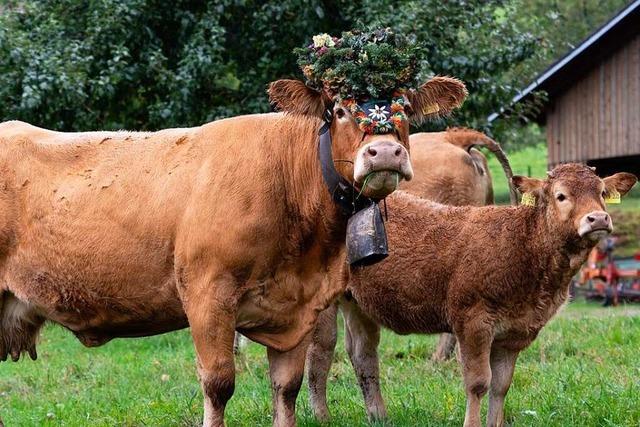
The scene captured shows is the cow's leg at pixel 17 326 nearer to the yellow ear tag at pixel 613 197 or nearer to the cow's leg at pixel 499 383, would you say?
the cow's leg at pixel 499 383

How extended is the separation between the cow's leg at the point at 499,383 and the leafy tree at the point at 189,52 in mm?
7058

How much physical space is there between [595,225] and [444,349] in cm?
360

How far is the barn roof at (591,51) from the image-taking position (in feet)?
67.1

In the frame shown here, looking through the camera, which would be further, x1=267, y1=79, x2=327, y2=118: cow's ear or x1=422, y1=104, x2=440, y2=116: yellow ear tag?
x1=422, y1=104, x2=440, y2=116: yellow ear tag

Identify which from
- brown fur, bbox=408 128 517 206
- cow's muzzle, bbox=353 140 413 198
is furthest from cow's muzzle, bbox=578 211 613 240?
brown fur, bbox=408 128 517 206

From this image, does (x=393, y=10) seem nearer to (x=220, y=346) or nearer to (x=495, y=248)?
(x=495, y=248)

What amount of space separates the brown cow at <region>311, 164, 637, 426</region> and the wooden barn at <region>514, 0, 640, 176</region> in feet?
42.5

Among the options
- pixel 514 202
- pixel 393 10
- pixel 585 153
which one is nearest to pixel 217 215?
pixel 514 202

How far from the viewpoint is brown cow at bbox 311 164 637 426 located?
296 inches

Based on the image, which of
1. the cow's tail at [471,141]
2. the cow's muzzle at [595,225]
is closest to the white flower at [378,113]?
the cow's muzzle at [595,225]

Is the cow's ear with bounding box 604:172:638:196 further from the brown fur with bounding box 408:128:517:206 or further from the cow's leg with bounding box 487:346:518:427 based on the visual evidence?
the brown fur with bounding box 408:128:517:206

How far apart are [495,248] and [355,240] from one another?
Result: 6.58 feet

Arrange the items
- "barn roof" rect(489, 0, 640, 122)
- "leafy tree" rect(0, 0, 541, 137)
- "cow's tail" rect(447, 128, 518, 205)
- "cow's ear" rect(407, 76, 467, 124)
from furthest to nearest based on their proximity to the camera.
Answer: "barn roof" rect(489, 0, 640, 122) < "leafy tree" rect(0, 0, 541, 137) < "cow's tail" rect(447, 128, 518, 205) < "cow's ear" rect(407, 76, 467, 124)

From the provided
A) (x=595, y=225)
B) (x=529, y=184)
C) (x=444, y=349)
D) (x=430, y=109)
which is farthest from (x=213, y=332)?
(x=444, y=349)
